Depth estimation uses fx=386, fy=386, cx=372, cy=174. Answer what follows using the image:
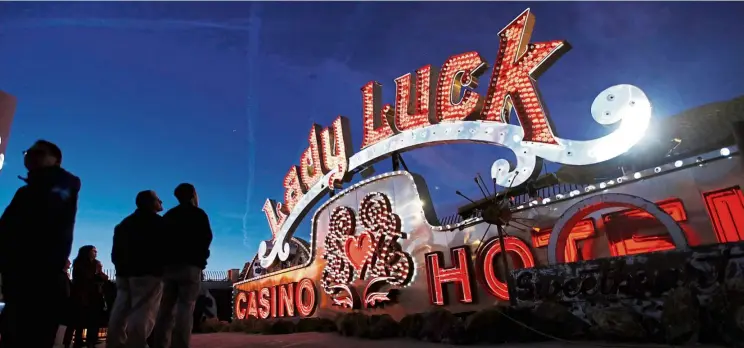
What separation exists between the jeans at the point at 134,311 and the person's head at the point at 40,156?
1.42 m

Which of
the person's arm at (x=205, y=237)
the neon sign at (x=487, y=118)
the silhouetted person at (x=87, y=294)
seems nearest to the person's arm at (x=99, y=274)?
the silhouetted person at (x=87, y=294)

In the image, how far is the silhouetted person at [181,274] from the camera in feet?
12.7

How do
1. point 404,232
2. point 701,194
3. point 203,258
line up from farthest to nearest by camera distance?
1. point 404,232
2. point 701,194
3. point 203,258

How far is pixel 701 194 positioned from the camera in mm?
6285

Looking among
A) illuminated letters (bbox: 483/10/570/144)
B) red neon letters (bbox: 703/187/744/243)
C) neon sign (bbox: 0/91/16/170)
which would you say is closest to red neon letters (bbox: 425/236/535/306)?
illuminated letters (bbox: 483/10/570/144)

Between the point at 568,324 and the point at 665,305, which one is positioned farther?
the point at 568,324

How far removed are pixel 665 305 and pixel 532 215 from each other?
11.9ft

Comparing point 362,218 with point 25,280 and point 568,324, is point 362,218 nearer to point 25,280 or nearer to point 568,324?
point 568,324

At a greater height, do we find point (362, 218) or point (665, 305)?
point (362, 218)

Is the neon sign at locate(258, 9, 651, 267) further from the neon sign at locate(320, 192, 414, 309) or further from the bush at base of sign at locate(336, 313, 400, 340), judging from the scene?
the bush at base of sign at locate(336, 313, 400, 340)

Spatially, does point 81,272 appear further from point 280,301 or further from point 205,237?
point 280,301

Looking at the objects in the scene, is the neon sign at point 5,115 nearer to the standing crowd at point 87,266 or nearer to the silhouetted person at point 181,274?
the standing crowd at point 87,266

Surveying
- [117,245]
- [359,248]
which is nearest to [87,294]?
[117,245]

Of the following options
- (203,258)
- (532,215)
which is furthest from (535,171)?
(203,258)
